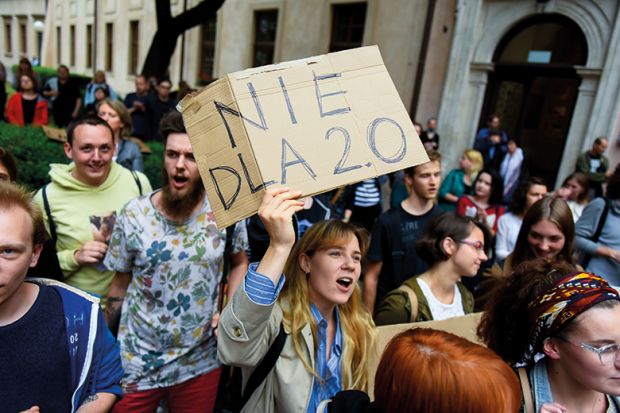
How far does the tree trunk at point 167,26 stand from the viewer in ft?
27.3

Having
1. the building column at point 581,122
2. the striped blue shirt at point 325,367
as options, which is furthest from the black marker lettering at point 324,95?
the building column at point 581,122

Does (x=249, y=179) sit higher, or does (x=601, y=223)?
(x=249, y=179)

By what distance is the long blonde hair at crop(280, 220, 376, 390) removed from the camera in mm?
1630

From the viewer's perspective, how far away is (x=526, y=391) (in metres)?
1.38

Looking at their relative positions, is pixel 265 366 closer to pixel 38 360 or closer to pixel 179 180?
pixel 38 360

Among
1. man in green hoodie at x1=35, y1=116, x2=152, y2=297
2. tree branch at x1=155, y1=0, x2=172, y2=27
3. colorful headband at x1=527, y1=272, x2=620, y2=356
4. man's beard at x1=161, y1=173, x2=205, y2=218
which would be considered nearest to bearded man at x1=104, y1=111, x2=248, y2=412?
man's beard at x1=161, y1=173, x2=205, y2=218

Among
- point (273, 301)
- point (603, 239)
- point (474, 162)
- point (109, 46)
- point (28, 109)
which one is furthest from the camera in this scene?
point (109, 46)

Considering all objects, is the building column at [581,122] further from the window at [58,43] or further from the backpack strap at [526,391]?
the window at [58,43]

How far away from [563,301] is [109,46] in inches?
985

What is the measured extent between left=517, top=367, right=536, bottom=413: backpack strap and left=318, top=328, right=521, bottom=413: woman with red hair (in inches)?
15.6

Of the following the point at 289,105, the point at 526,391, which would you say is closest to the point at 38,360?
the point at 289,105

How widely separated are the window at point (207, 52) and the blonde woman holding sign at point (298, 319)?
1545 cm

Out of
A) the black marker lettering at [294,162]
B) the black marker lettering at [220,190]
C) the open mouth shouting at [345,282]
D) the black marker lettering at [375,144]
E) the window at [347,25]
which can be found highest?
the window at [347,25]

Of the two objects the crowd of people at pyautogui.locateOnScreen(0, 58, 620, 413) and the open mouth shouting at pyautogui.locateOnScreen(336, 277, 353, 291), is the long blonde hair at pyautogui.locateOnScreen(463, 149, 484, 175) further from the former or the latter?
the open mouth shouting at pyautogui.locateOnScreen(336, 277, 353, 291)
